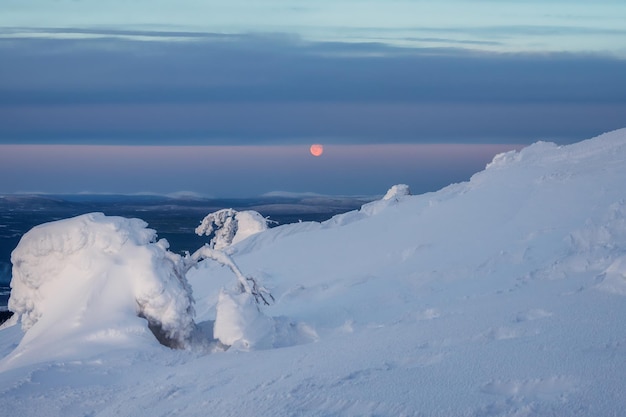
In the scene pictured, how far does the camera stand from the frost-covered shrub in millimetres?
12492

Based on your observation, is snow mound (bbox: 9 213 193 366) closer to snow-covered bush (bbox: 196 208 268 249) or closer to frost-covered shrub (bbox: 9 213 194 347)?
frost-covered shrub (bbox: 9 213 194 347)

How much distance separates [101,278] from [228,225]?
789 inches

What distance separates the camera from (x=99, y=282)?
12.8 metres

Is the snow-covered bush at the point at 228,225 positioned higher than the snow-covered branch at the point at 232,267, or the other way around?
the snow-covered branch at the point at 232,267

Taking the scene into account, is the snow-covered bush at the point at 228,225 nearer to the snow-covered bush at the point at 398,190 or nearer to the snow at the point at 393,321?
the snow-covered bush at the point at 398,190

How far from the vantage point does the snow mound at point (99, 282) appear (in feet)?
40.9

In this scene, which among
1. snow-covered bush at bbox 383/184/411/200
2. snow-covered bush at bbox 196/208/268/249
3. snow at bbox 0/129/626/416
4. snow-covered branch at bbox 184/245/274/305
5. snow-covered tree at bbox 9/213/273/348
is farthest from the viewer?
snow-covered bush at bbox 196/208/268/249

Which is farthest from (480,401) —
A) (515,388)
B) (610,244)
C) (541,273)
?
(610,244)

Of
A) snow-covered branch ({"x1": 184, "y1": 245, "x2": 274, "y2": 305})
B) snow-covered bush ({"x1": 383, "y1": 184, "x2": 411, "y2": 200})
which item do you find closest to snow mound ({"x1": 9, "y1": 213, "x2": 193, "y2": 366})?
snow-covered branch ({"x1": 184, "y1": 245, "x2": 274, "y2": 305})

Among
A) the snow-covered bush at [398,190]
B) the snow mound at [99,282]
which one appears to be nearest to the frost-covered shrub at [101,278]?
the snow mound at [99,282]

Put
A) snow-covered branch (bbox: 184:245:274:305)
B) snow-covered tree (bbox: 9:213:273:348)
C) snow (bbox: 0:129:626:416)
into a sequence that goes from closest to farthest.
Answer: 1. snow (bbox: 0:129:626:416)
2. snow-covered tree (bbox: 9:213:273:348)
3. snow-covered branch (bbox: 184:245:274:305)

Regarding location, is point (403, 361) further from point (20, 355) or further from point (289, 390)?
point (20, 355)

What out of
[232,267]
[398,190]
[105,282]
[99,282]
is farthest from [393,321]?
[398,190]

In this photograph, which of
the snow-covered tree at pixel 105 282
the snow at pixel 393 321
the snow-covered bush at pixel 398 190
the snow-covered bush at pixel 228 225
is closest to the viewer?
the snow at pixel 393 321
